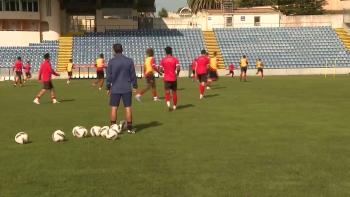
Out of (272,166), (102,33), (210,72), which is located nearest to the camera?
Answer: (272,166)

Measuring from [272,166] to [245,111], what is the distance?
7.18 m

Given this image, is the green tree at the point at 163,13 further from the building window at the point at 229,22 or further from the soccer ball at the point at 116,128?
the soccer ball at the point at 116,128

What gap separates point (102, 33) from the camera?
1940 inches

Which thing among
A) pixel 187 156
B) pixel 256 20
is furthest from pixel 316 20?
pixel 187 156

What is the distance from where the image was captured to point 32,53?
142ft

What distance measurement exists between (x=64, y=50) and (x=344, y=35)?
97.7ft

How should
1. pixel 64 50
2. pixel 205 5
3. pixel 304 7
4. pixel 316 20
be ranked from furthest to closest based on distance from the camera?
pixel 205 5 < pixel 304 7 < pixel 316 20 < pixel 64 50

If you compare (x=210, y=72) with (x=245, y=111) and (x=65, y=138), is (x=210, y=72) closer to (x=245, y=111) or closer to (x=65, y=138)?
(x=245, y=111)

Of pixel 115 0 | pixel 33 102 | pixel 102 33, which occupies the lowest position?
pixel 33 102

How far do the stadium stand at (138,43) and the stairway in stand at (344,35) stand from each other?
14.9 metres

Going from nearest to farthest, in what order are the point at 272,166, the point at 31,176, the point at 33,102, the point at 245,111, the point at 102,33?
the point at 31,176, the point at 272,166, the point at 245,111, the point at 33,102, the point at 102,33

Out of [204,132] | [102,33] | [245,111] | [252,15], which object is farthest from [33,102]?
[252,15]

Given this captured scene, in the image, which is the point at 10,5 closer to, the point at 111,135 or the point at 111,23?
the point at 111,23

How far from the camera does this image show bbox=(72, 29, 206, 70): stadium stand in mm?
44156
